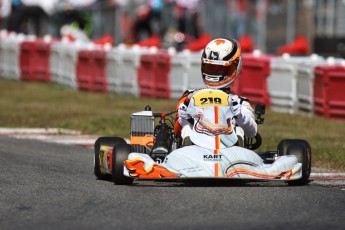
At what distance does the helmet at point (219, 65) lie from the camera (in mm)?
11156

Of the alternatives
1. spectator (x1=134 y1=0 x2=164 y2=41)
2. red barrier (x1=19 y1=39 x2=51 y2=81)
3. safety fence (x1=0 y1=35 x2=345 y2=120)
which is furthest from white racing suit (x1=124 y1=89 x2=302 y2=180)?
spectator (x1=134 y1=0 x2=164 y2=41)

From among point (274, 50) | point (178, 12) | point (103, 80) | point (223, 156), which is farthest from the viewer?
point (178, 12)

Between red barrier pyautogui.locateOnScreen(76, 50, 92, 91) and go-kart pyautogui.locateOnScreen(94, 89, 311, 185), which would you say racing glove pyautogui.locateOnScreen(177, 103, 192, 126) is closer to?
go-kart pyautogui.locateOnScreen(94, 89, 311, 185)

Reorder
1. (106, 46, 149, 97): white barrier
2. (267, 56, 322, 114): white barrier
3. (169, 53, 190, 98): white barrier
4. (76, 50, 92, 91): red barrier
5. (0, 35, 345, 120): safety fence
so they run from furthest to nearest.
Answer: (76, 50, 92, 91): red barrier → (106, 46, 149, 97): white barrier → (169, 53, 190, 98): white barrier → (267, 56, 322, 114): white barrier → (0, 35, 345, 120): safety fence

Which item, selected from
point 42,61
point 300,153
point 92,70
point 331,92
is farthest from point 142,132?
point 42,61

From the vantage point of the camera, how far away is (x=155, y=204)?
370 inches

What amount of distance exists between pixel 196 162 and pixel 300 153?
1.09 meters

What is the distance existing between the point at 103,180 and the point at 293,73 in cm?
924

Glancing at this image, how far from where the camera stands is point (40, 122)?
61.4ft

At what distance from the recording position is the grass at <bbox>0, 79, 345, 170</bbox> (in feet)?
49.7

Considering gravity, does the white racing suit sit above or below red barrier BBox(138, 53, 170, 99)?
above

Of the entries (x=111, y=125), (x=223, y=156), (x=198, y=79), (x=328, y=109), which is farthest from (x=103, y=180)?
(x=198, y=79)

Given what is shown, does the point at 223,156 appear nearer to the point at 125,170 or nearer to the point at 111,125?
the point at 125,170

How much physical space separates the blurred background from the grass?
320 centimetres
